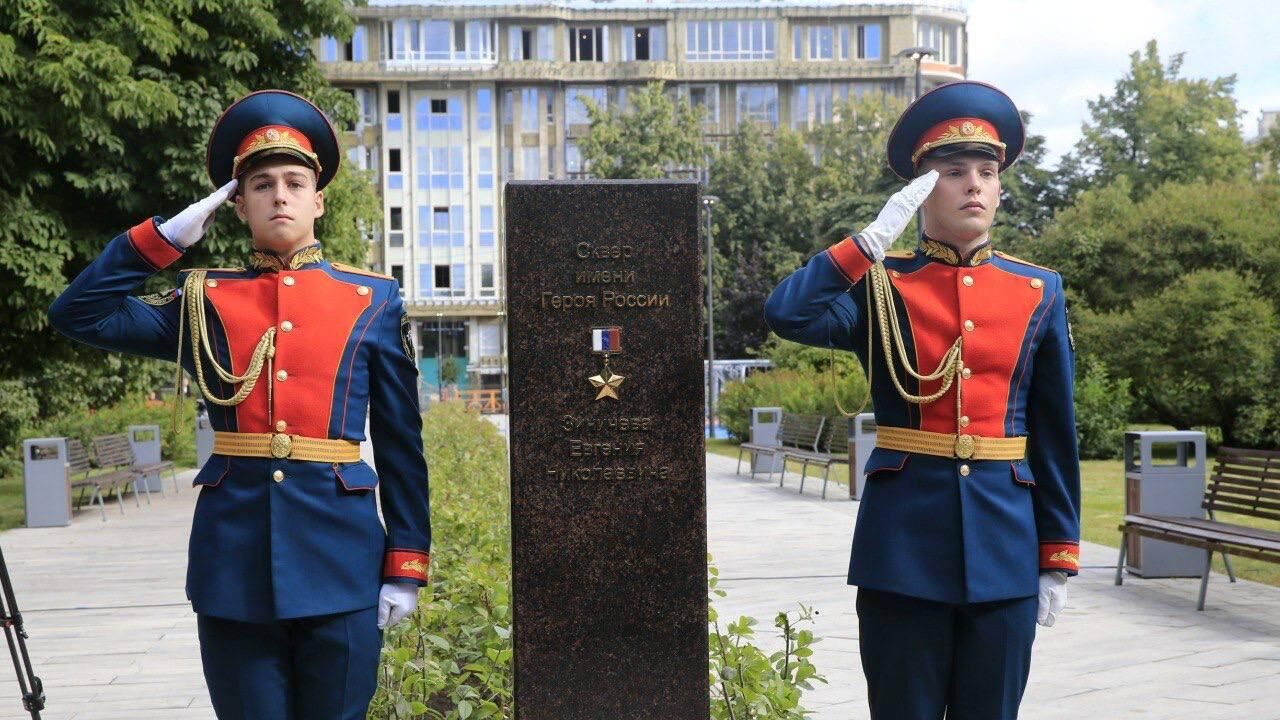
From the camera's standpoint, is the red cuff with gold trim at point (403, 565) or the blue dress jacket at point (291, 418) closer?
the blue dress jacket at point (291, 418)

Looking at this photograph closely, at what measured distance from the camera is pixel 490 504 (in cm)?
904

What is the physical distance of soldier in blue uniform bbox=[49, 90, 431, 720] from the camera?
3.52 metres

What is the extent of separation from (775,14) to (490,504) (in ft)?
184

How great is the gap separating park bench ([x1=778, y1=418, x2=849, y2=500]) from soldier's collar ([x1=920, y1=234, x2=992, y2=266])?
1329 centimetres

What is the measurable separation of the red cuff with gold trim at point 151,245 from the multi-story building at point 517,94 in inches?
2311

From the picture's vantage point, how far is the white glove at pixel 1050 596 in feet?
12.4

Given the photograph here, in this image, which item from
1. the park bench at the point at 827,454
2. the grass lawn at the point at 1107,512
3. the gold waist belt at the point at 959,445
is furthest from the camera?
the park bench at the point at 827,454

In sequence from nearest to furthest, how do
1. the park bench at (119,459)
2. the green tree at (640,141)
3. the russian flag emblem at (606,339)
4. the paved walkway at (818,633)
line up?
1. the russian flag emblem at (606,339)
2. the paved walkway at (818,633)
3. the park bench at (119,459)
4. the green tree at (640,141)

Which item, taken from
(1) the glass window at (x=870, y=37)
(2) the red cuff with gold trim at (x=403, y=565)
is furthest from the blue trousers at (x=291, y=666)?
(1) the glass window at (x=870, y=37)

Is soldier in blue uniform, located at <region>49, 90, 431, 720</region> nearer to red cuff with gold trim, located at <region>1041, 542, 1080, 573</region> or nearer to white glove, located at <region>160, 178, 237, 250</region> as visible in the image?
white glove, located at <region>160, 178, 237, 250</region>

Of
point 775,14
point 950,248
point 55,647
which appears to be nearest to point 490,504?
point 55,647

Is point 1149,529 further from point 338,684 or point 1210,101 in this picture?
point 1210,101

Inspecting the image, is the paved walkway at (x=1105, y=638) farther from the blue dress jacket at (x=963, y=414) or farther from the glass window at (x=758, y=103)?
the glass window at (x=758, y=103)

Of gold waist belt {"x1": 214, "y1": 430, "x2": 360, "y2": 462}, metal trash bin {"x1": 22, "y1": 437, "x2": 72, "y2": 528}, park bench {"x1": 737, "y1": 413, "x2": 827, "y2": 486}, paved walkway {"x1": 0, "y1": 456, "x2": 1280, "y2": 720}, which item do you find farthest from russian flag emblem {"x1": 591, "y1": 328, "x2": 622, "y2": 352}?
park bench {"x1": 737, "y1": 413, "x2": 827, "y2": 486}
